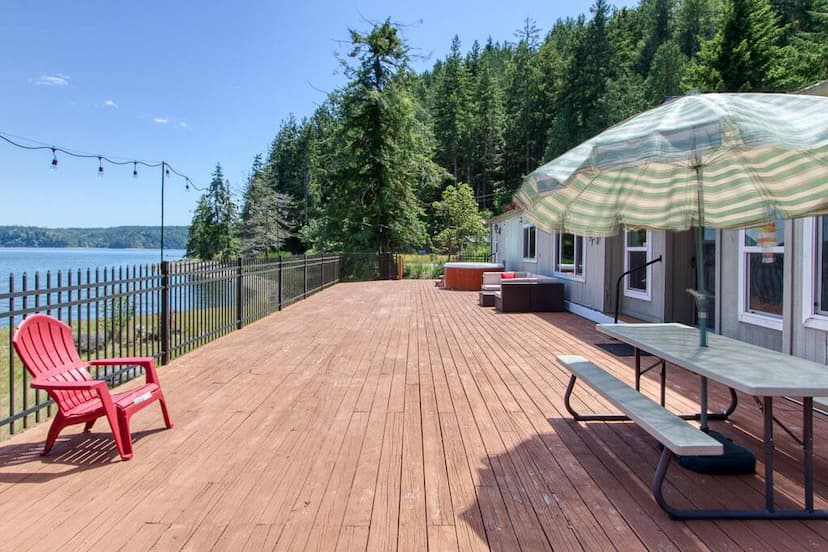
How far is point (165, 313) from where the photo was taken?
5.27 m

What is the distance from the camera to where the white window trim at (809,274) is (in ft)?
13.2

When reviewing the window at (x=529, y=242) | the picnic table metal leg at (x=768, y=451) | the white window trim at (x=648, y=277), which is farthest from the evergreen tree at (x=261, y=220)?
the picnic table metal leg at (x=768, y=451)

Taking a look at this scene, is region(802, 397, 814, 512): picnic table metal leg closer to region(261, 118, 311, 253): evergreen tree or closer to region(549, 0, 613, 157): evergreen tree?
region(549, 0, 613, 157): evergreen tree

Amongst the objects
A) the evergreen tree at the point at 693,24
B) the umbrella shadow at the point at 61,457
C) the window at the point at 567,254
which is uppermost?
the evergreen tree at the point at 693,24

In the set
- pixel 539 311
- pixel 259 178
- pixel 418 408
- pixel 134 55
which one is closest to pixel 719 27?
pixel 539 311

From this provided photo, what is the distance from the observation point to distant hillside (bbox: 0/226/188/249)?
5299cm

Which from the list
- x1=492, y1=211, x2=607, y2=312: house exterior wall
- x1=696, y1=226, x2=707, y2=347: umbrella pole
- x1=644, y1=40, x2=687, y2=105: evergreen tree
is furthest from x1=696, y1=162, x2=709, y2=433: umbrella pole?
x1=644, y1=40, x2=687, y2=105: evergreen tree

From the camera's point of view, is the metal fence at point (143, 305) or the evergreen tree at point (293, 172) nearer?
the metal fence at point (143, 305)

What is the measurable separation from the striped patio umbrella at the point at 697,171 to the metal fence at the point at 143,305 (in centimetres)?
347

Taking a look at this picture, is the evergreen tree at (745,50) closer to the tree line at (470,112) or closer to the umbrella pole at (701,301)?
the tree line at (470,112)

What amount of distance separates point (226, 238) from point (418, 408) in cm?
4234

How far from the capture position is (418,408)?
3.88m

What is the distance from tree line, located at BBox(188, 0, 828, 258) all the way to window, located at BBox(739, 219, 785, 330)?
20.4 meters

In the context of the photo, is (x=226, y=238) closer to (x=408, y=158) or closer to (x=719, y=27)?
(x=408, y=158)
